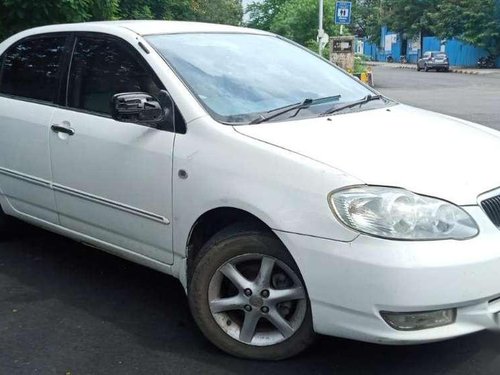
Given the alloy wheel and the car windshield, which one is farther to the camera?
the car windshield

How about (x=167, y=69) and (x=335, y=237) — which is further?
(x=167, y=69)

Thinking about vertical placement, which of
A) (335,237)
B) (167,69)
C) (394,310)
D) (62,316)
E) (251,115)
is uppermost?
(167,69)

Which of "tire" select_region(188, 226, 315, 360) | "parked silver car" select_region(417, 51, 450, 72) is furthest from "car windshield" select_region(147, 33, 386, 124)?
"parked silver car" select_region(417, 51, 450, 72)

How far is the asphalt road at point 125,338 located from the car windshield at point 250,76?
4.16 feet

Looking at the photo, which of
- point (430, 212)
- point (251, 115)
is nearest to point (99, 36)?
point (251, 115)

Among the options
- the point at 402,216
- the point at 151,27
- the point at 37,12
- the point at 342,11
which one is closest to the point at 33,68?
the point at 151,27

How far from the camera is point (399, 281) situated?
269 cm

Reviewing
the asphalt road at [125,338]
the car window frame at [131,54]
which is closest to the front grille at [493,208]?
the asphalt road at [125,338]

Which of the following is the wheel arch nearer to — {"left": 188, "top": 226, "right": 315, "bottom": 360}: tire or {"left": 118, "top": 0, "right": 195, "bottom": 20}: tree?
{"left": 188, "top": 226, "right": 315, "bottom": 360}: tire

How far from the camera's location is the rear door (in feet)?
14.1

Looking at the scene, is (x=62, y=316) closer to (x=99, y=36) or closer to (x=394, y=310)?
(x=99, y=36)

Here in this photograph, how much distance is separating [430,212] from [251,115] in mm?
1163

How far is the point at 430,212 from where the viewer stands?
2.77m

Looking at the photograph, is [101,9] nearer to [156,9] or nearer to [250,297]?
[156,9]
